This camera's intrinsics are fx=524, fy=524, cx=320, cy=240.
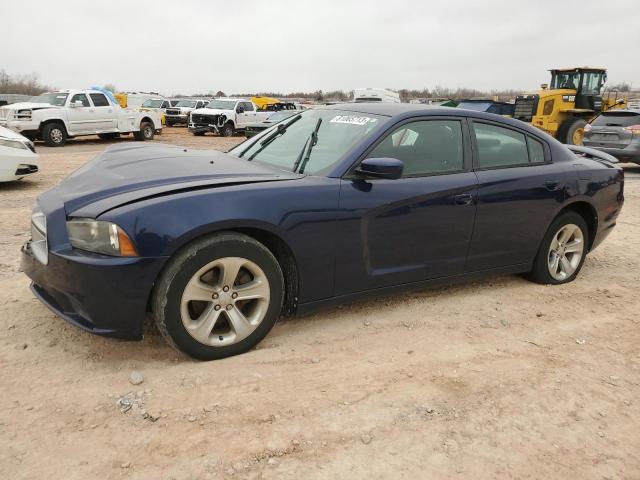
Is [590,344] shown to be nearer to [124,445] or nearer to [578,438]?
[578,438]

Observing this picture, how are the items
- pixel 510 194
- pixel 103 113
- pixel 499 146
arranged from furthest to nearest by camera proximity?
pixel 103 113
pixel 499 146
pixel 510 194

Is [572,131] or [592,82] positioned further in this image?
[592,82]

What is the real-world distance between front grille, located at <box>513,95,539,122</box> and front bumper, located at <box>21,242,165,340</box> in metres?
16.6

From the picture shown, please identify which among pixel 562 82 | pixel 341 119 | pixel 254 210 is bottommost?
pixel 254 210

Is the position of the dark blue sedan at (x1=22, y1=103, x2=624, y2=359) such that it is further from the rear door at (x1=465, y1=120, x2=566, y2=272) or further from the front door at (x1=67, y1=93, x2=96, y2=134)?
the front door at (x1=67, y1=93, x2=96, y2=134)

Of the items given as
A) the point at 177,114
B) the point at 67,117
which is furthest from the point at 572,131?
the point at 177,114

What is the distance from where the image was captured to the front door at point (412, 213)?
3.35m

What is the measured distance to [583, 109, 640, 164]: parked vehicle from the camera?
1269 centimetres

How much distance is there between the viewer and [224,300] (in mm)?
2996

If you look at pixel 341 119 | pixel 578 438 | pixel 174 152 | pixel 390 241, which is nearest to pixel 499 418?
pixel 578 438

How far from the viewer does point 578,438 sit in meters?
2.52

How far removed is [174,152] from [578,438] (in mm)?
3229

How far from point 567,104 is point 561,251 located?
14409 millimetres

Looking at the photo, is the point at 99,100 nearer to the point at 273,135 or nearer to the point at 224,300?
the point at 273,135
